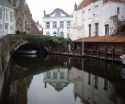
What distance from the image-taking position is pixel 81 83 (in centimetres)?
2177

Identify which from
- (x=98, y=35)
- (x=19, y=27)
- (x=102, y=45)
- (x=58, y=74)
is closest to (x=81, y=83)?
(x=58, y=74)

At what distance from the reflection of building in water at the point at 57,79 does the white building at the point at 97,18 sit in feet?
52.4

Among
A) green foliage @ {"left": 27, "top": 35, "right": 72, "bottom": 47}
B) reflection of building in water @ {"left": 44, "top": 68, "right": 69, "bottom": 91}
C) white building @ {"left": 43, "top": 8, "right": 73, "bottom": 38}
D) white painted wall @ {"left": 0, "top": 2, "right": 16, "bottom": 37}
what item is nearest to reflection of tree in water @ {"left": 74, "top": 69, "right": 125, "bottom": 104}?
reflection of building in water @ {"left": 44, "top": 68, "right": 69, "bottom": 91}

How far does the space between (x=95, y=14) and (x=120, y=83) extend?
27.8m

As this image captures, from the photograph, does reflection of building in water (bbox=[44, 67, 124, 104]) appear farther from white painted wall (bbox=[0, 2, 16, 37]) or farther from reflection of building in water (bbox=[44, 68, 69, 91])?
white painted wall (bbox=[0, 2, 16, 37])

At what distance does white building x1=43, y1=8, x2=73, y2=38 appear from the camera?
231 feet

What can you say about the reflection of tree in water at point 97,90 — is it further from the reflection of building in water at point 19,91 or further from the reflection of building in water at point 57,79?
the reflection of building in water at point 19,91

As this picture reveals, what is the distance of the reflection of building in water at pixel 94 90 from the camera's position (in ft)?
52.5

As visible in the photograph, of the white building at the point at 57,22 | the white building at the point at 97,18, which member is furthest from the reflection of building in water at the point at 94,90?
the white building at the point at 57,22

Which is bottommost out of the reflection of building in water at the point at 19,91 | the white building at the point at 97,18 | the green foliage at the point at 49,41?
the reflection of building in water at the point at 19,91

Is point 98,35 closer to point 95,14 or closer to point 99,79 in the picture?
point 95,14

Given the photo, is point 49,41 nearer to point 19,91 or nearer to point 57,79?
point 57,79

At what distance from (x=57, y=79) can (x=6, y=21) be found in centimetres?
3000

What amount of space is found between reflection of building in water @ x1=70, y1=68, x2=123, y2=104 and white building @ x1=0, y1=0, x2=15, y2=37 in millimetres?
26316
